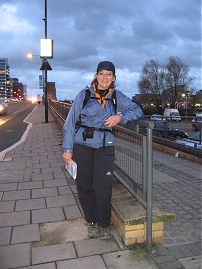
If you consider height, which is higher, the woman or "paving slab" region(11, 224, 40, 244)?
the woman

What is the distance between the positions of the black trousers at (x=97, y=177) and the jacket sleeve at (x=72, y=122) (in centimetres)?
12

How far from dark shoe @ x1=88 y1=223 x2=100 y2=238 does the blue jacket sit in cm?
95

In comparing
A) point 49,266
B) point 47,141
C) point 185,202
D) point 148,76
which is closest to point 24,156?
point 47,141

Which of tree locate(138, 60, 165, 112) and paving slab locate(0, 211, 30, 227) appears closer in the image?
paving slab locate(0, 211, 30, 227)

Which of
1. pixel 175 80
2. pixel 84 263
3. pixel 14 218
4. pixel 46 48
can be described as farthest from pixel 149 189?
pixel 175 80

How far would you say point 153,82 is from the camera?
294ft

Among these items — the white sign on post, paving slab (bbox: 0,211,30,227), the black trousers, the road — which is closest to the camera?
the black trousers

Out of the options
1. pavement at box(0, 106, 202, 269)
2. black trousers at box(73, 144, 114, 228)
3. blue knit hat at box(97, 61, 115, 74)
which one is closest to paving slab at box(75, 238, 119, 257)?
pavement at box(0, 106, 202, 269)

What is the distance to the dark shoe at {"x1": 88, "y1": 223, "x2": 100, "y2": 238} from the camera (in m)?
4.02

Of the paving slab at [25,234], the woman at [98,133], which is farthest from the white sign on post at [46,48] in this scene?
the woman at [98,133]

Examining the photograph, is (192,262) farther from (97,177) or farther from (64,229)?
(64,229)

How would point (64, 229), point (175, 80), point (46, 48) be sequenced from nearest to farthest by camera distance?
1. point (64, 229)
2. point (46, 48)
3. point (175, 80)

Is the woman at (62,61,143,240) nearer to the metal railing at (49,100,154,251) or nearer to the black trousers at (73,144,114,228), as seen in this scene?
the black trousers at (73,144,114,228)

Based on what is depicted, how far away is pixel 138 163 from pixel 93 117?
727mm
